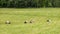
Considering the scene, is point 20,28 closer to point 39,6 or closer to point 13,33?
point 13,33

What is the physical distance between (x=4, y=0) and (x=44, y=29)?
43.6 ft

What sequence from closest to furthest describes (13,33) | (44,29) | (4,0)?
1. (13,33)
2. (44,29)
3. (4,0)

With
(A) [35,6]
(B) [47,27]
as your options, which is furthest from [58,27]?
(A) [35,6]

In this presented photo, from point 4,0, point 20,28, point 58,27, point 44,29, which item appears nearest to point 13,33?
point 20,28

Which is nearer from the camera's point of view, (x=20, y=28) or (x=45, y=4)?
(x=20, y=28)

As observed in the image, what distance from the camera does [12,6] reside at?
80.9 feet

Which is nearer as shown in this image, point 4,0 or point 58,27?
point 58,27

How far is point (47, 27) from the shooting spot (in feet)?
40.2

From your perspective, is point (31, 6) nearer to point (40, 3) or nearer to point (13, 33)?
point (40, 3)

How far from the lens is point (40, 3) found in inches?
985

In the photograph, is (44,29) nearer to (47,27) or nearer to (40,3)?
(47,27)

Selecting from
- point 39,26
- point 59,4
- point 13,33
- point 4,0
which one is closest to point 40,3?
point 59,4

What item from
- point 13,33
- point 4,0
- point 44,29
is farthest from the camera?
point 4,0

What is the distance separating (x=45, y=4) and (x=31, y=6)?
1.82 metres
